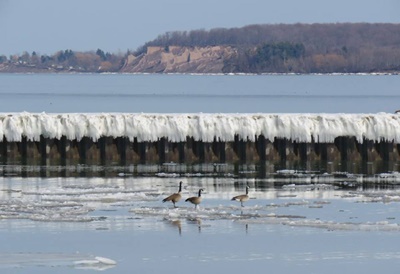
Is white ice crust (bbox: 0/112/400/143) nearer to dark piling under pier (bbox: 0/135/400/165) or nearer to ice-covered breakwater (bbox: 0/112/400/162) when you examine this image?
ice-covered breakwater (bbox: 0/112/400/162)

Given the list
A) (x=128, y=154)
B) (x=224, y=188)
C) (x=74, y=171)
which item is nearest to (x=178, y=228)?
(x=224, y=188)

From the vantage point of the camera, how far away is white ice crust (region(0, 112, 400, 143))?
4584cm

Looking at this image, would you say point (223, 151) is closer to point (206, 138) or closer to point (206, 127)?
point (206, 138)

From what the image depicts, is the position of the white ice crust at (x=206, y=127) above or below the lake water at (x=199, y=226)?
above

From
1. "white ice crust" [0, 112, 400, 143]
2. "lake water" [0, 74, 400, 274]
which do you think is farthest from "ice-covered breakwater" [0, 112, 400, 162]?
"lake water" [0, 74, 400, 274]

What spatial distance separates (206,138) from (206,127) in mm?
378

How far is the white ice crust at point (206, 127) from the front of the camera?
45.8 metres

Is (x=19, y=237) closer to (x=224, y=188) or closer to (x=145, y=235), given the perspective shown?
(x=145, y=235)

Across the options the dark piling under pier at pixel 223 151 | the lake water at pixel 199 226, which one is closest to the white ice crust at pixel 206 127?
the dark piling under pier at pixel 223 151

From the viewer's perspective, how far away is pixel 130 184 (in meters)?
37.7

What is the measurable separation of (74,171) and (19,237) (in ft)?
47.4

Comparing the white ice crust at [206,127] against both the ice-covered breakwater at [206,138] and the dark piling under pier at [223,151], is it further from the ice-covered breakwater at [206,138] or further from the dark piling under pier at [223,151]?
the dark piling under pier at [223,151]

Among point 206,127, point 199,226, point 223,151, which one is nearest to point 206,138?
point 206,127

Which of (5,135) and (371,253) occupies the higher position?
(5,135)
